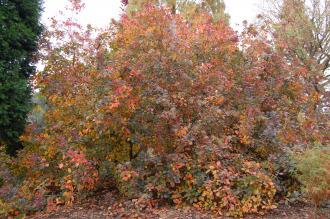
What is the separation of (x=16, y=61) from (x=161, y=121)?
242cm

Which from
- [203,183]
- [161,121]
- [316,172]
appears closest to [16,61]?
[161,121]

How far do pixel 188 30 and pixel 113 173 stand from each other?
2800 millimetres

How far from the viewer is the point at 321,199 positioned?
4469 mm

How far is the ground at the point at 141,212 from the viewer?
193 inches

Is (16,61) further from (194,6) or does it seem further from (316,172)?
(194,6)

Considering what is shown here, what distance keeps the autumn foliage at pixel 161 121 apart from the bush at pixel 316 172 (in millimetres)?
737

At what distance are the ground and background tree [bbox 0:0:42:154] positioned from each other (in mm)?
1493

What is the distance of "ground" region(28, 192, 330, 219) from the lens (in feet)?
16.1

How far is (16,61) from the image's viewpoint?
586 cm

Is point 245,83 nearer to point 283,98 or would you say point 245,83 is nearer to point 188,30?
point 283,98

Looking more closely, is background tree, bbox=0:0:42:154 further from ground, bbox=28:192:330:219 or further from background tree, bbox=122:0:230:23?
background tree, bbox=122:0:230:23

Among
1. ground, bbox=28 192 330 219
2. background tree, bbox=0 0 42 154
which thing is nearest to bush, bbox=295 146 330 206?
ground, bbox=28 192 330 219

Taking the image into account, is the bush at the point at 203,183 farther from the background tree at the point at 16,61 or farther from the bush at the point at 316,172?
the background tree at the point at 16,61

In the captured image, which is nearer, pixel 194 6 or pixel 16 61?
pixel 16 61
